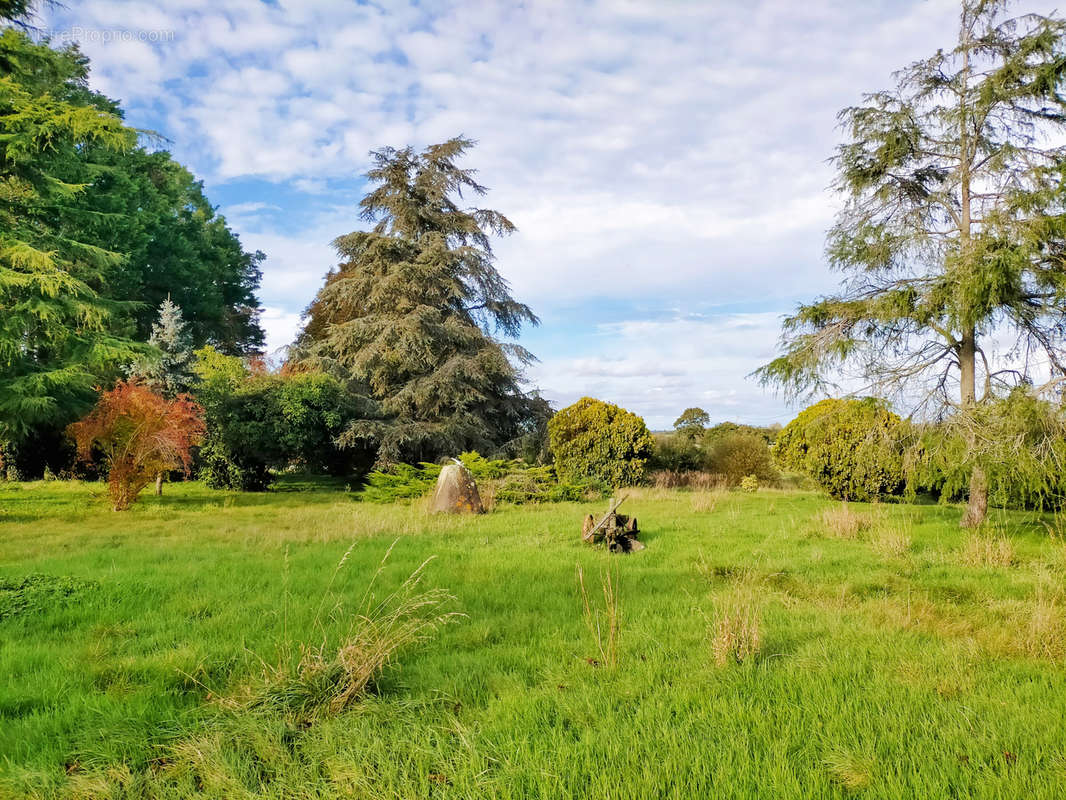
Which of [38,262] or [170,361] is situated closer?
[38,262]

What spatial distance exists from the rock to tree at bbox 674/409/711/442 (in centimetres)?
1188

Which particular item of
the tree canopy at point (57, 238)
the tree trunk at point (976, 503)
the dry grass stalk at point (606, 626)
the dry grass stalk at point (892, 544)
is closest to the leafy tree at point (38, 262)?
the tree canopy at point (57, 238)

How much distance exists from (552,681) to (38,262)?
13517mm

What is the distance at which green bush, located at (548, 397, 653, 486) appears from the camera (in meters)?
16.8

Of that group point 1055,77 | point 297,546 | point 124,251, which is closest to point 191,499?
point 297,546

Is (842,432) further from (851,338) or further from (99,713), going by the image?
(99,713)

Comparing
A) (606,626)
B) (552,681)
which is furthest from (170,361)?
(552,681)

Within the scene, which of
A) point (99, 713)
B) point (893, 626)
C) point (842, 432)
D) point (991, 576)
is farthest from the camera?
point (842, 432)

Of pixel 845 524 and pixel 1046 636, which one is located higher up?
pixel 845 524

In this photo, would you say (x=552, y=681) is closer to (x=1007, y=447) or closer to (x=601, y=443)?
(x=1007, y=447)

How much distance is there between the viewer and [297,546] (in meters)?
8.27

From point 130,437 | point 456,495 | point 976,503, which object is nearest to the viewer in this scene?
point 976,503

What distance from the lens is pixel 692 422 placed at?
75.7 ft

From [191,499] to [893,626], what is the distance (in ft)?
52.2
